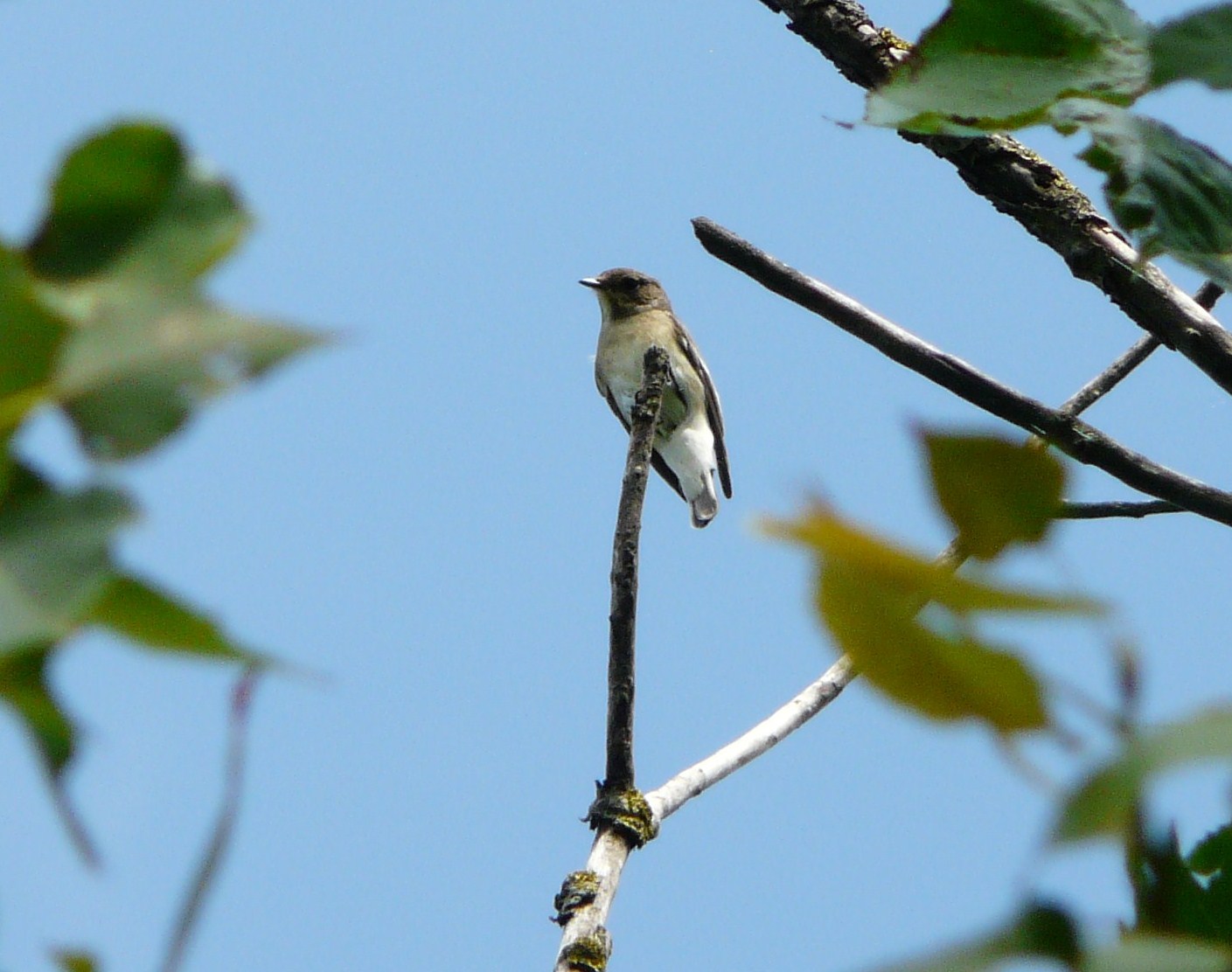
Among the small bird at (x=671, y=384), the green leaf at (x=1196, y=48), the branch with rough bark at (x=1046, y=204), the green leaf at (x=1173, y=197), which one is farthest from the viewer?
the small bird at (x=671, y=384)

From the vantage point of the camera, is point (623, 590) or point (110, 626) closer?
point (110, 626)

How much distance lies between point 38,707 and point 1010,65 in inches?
26.0

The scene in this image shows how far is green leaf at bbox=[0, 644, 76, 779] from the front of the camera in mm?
336

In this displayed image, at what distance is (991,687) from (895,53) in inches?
84.3

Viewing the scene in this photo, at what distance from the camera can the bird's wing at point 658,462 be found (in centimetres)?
984

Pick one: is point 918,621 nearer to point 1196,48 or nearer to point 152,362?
point 152,362

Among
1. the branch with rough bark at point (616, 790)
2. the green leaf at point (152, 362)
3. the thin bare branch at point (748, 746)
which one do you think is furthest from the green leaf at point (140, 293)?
the thin bare branch at point (748, 746)

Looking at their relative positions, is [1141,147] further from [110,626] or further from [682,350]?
[682,350]

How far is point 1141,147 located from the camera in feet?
2.79

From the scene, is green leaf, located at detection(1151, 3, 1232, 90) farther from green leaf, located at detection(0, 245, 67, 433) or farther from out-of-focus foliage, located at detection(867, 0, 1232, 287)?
green leaf, located at detection(0, 245, 67, 433)

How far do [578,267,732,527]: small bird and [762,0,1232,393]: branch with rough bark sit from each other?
6741 mm

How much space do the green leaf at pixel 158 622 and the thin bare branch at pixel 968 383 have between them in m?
1.02

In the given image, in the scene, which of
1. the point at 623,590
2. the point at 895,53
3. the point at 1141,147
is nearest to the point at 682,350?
the point at 623,590

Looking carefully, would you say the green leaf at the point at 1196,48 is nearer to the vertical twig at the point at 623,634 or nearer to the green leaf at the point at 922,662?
the green leaf at the point at 922,662
